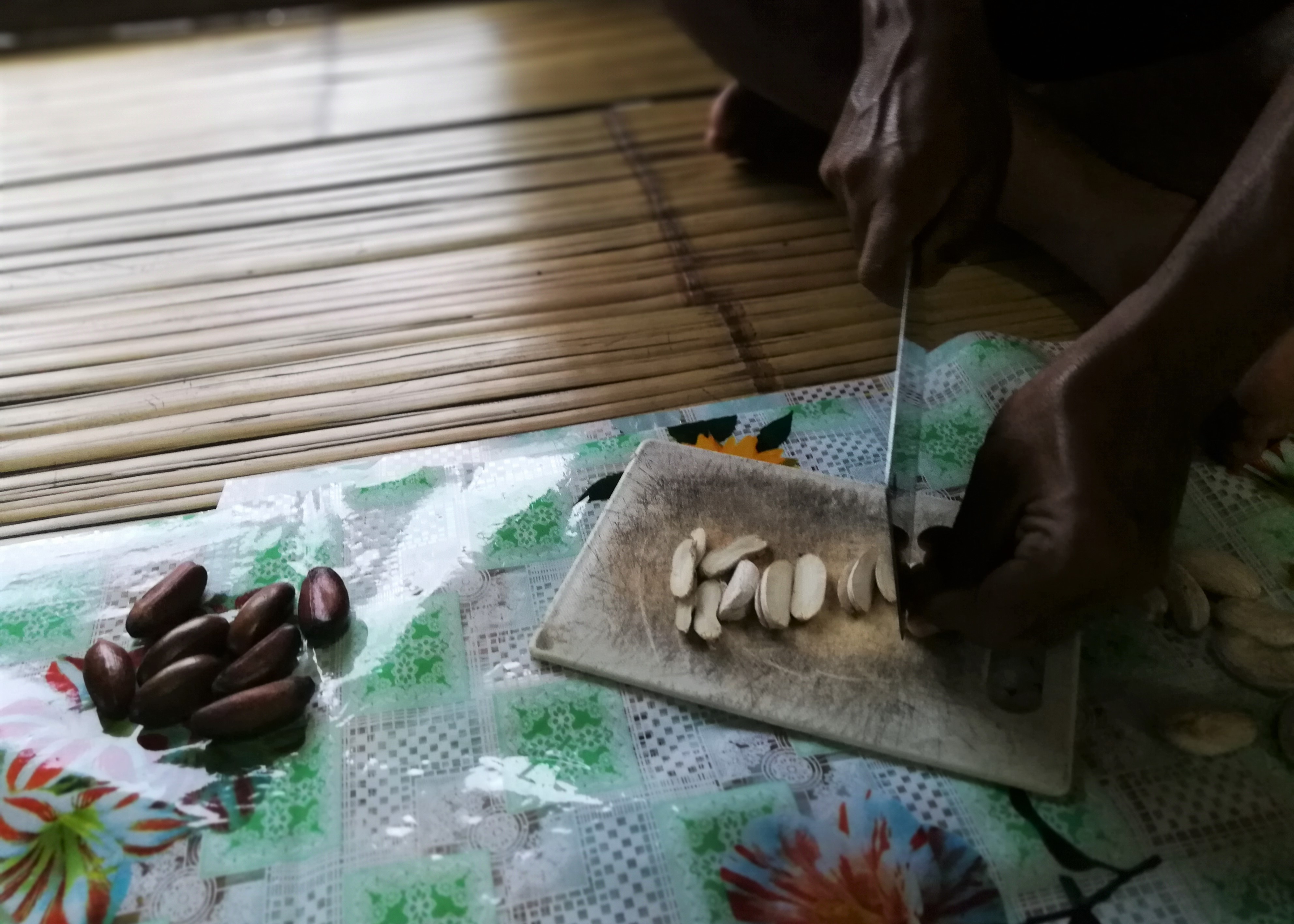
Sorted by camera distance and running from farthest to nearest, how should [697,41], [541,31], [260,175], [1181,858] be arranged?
[541,31] < [260,175] < [697,41] < [1181,858]

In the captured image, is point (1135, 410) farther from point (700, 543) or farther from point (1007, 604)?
point (700, 543)

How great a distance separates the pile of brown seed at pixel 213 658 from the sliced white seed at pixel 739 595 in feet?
0.76

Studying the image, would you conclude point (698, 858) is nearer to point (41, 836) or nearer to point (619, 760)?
point (619, 760)

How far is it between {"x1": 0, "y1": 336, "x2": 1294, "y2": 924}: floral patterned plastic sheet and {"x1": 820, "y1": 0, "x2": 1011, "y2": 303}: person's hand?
0.88ft

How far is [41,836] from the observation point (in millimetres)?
521

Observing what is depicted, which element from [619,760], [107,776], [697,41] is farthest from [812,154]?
[107,776]

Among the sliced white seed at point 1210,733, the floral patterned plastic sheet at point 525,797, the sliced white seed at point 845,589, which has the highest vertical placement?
the sliced white seed at point 845,589

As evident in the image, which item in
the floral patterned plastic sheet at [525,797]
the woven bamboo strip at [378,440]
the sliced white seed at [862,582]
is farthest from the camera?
the woven bamboo strip at [378,440]

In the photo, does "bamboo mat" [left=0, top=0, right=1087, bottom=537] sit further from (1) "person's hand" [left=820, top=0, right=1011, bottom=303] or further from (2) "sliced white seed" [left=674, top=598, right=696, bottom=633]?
(2) "sliced white seed" [left=674, top=598, right=696, bottom=633]

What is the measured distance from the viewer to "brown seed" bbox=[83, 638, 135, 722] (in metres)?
0.56

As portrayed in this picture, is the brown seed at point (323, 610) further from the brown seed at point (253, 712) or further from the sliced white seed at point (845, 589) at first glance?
the sliced white seed at point (845, 589)

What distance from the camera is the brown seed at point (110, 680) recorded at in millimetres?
563

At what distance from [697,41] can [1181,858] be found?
831 mm

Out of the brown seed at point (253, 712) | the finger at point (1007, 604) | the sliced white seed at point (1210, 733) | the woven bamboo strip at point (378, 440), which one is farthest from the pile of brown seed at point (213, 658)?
the sliced white seed at point (1210, 733)
